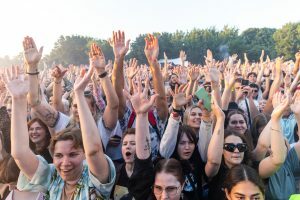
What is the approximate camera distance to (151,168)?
2.85 meters

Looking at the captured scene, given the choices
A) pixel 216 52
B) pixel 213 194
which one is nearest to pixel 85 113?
pixel 213 194

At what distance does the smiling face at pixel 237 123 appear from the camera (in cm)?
415

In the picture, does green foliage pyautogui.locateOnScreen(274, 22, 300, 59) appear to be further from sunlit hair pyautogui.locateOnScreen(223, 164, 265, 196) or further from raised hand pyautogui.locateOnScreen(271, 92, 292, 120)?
sunlit hair pyautogui.locateOnScreen(223, 164, 265, 196)

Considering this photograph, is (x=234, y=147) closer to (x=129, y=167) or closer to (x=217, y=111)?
(x=217, y=111)

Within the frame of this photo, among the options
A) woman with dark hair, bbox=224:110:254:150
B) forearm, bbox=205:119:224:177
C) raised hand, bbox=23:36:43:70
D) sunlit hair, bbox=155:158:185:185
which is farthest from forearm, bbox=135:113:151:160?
raised hand, bbox=23:36:43:70

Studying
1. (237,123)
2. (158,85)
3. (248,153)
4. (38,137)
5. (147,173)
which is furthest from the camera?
(158,85)

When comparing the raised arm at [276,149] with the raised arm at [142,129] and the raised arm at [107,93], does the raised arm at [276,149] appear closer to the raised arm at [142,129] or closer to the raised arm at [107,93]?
the raised arm at [142,129]

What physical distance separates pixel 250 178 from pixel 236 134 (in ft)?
2.25

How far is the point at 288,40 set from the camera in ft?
181

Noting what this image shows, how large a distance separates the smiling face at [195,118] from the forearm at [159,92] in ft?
1.20

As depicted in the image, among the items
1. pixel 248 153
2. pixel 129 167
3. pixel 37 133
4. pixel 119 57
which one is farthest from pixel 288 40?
pixel 129 167

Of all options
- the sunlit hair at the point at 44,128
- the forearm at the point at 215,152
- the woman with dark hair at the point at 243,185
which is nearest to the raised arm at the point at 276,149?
the woman with dark hair at the point at 243,185

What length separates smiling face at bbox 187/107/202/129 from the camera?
14.0 ft

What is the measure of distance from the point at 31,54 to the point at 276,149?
2778 mm
